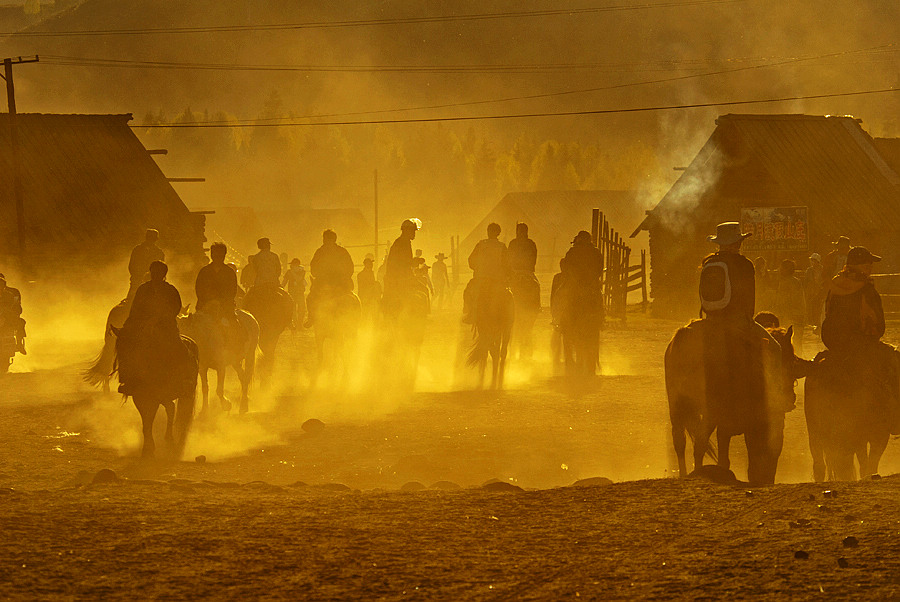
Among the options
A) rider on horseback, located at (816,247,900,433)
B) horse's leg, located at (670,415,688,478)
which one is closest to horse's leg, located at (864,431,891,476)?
rider on horseback, located at (816,247,900,433)

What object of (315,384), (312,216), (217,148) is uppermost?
(217,148)

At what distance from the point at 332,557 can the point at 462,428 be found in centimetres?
689

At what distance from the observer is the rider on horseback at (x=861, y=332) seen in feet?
33.3

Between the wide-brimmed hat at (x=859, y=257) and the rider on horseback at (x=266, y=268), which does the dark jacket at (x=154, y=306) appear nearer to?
the rider on horseback at (x=266, y=268)

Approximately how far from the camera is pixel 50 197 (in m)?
Answer: 38.8

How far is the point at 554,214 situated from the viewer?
10750cm

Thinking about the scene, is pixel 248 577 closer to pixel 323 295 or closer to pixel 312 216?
pixel 323 295

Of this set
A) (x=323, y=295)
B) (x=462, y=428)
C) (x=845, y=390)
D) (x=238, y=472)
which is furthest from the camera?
(x=323, y=295)

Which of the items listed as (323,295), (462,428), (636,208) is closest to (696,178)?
(323,295)

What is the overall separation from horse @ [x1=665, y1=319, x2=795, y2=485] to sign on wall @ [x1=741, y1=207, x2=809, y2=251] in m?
28.9

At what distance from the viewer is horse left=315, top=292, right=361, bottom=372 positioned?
18.4m

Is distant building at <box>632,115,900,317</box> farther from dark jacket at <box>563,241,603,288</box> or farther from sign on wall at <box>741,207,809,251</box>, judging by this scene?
dark jacket at <box>563,241,603,288</box>

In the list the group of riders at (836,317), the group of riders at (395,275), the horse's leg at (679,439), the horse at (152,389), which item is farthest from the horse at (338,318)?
the group of riders at (836,317)

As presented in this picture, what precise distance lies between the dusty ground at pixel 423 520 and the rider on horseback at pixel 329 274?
4281 mm
